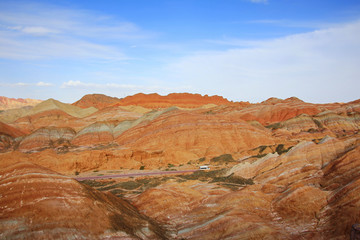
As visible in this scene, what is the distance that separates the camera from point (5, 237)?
9570mm

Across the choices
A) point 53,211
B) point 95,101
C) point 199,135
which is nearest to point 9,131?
point 199,135

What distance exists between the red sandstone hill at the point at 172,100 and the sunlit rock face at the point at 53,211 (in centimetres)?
12322

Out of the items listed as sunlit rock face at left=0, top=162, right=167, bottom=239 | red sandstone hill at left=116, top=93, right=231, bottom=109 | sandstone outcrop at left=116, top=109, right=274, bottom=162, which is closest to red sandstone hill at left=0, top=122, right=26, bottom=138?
sandstone outcrop at left=116, top=109, right=274, bottom=162

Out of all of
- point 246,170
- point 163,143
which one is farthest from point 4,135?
point 246,170

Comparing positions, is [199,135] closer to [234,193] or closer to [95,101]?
[234,193]

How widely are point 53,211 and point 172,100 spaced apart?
139m

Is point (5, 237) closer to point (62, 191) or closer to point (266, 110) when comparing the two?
point (62, 191)

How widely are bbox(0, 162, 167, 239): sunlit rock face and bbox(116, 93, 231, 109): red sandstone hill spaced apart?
123 metres

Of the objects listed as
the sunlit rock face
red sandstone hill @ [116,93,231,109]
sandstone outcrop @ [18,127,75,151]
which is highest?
red sandstone hill @ [116,93,231,109]

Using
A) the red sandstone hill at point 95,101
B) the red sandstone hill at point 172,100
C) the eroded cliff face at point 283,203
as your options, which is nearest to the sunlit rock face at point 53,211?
the eroded cliff face at point 283,203

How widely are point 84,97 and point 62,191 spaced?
531ft

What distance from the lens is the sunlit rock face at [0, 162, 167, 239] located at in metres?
10.2

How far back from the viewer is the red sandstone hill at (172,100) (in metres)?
142

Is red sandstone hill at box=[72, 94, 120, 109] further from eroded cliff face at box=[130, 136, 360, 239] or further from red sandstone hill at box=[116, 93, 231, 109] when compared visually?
eroded cliff face at box=[130, 136, 360, 239]
